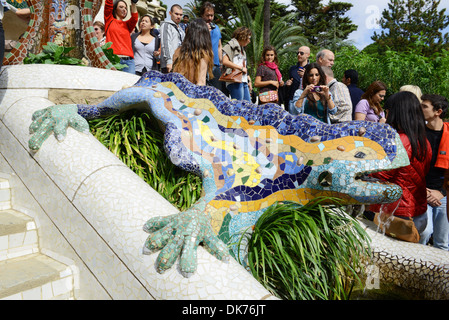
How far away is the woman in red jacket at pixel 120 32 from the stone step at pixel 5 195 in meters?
3.00

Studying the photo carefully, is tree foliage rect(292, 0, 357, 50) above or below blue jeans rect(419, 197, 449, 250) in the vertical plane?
above

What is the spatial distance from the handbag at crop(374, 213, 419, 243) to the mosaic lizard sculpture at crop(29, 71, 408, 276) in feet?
3.12

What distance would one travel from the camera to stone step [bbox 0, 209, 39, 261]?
2.36m

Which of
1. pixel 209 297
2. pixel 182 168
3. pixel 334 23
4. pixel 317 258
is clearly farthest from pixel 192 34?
pixel 334 23

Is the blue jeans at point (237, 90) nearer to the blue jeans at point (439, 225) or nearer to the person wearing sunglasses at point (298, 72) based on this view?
the person wearing sunglasses at point (298, 72)

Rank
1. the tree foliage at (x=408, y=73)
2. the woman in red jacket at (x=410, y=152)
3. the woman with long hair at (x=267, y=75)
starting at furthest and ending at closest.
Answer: the tree foliage at (x=408, y=73), the woman with long hair at (x=267, y=75), the woman in red jacket at (x=410, y=152)

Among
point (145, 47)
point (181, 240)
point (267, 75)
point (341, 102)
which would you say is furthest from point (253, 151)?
point (145, 47)

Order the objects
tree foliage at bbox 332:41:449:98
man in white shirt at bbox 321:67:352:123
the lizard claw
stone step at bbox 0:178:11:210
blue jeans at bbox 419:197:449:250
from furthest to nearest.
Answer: tree foliage at bbox 332:41:449:98, man in white shirt at bbox 321:67:352:123, blue jeans at bbox 419:197:449:250, stone step at bbox 0:178:11:210, the lizard claw

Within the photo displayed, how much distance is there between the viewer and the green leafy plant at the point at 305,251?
7.89 feet

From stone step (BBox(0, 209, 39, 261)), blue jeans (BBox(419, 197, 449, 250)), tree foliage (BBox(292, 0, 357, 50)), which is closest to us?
stone step (BBox(0, 209, 39, 261))

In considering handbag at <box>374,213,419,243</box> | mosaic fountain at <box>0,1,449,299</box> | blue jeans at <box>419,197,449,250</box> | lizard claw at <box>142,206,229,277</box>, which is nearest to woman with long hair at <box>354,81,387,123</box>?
blue jeans at <box>419,197,449,250</box>

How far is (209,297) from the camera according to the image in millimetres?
1772

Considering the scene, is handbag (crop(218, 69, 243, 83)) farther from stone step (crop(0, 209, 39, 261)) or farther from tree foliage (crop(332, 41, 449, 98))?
tree foliage (crop(332, 41, 449, 98))

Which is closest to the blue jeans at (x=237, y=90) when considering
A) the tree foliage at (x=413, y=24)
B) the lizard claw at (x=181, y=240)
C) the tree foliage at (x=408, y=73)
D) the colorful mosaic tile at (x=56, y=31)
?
the colorful mosaic tile at (x=56, y=31)
